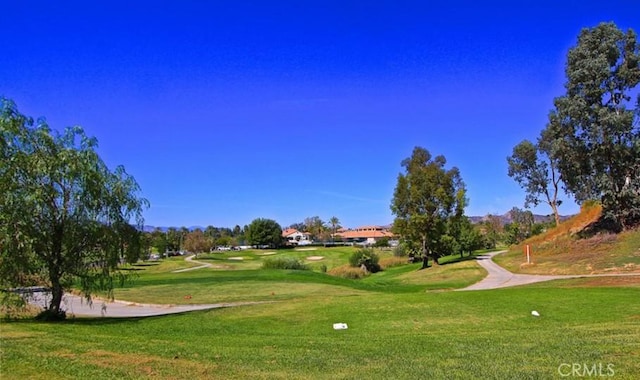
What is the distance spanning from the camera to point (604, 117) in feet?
118

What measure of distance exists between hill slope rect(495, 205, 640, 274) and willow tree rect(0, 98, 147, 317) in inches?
1112

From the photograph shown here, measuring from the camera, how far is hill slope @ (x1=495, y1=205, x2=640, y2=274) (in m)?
32.2

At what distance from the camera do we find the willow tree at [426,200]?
4662 cm

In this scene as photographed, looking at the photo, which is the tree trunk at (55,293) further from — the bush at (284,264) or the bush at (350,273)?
the bush at (284,264)

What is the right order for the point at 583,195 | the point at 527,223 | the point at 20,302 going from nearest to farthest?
the point at 20,302 → the point at 583,195 → the point at 527,223

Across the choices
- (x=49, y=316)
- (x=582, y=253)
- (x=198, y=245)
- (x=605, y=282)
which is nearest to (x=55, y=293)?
(x=49, y=316)

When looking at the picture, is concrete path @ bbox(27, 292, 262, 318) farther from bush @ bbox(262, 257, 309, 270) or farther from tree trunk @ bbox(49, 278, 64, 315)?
bush @ bbox(262, 257, 309, 270)

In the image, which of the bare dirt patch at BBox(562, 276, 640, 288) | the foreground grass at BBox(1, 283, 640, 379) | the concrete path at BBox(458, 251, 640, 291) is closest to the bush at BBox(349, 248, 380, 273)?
the concrete path at BBox(458, 251, 640, 291)

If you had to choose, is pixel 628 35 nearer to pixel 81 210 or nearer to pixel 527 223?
pixel 81 210

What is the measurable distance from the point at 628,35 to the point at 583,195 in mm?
13846

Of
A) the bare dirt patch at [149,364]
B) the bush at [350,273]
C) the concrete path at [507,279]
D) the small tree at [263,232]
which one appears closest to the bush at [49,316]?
the bare dirt patch at [149,364]

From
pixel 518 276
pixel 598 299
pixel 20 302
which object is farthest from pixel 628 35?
pixel 20 302

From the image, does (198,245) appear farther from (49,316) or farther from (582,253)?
(49,316)

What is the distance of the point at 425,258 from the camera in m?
49.3
